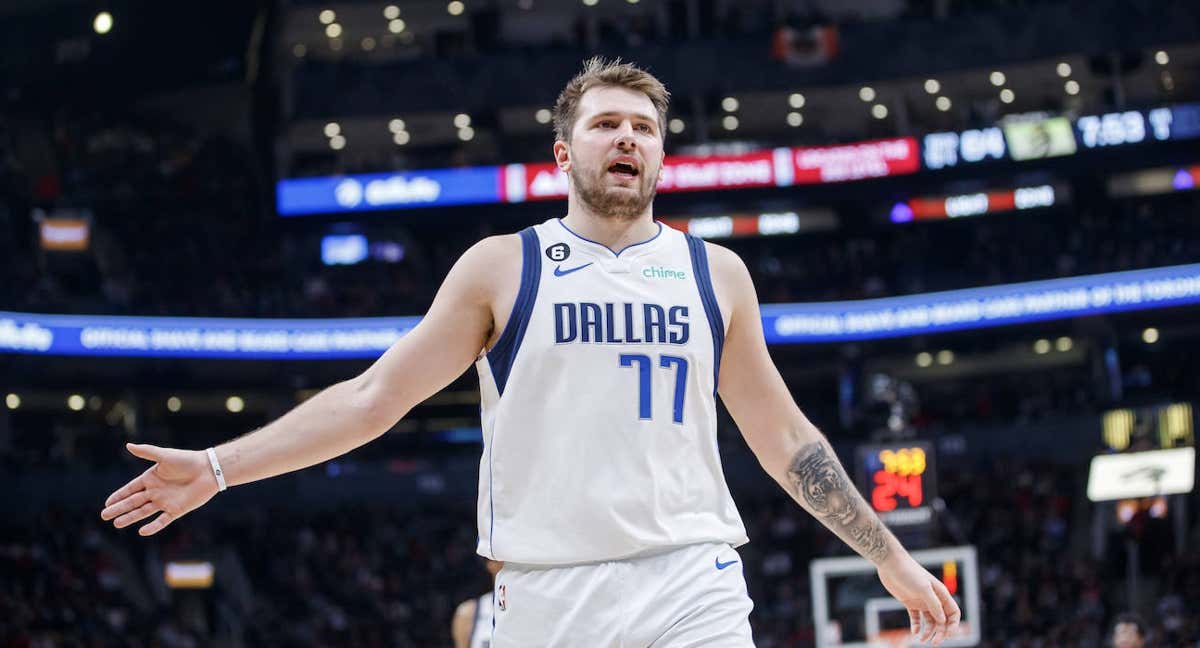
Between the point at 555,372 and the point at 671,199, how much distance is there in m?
31.5

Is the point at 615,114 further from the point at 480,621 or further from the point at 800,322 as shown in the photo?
the point at 800,322

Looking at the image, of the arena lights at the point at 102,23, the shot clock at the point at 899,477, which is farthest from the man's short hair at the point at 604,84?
the arena lights at the point at 102,23

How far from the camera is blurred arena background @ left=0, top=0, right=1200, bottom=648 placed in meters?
28.2

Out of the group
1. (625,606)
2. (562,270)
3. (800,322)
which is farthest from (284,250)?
(625,606)

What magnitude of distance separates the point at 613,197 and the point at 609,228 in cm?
10

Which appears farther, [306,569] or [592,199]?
[306,569]

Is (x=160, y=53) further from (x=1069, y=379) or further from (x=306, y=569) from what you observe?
(x=1069, y=379)

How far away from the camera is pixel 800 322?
33438 mm

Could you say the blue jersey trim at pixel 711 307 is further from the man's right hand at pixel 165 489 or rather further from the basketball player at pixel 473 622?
the basketball player at pixel 473 622

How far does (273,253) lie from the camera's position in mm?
36438

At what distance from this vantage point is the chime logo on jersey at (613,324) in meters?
3.96

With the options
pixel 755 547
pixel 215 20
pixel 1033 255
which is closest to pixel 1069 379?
pixel 1033 255

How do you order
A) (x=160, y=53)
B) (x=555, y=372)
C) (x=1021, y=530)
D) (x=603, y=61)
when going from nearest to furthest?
1. (x=555, y=372)
2. (x=603, y=61)
3. (x=1021, y=530)
4. (x=160, y=53)

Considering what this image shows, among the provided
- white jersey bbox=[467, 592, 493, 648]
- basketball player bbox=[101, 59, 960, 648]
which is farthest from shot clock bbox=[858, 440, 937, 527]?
basketball player bbox=[101, 59, 960, 648]
